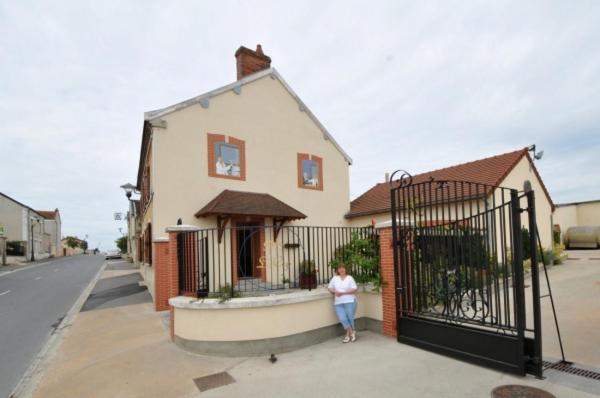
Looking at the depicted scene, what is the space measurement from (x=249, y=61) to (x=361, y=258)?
985cm

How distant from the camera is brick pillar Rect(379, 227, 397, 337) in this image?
634 cm

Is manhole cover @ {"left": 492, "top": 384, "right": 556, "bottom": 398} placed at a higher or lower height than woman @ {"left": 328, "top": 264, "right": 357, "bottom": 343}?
lower

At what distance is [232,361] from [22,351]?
4441 mm

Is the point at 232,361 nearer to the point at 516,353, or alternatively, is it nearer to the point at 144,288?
the point at 516,353

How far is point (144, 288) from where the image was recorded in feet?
46.9

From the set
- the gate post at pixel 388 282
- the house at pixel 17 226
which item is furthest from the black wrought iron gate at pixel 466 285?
the house at pixel 17 226

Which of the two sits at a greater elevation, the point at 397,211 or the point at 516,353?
the point at 397,211

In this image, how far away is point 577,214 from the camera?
84.6ft

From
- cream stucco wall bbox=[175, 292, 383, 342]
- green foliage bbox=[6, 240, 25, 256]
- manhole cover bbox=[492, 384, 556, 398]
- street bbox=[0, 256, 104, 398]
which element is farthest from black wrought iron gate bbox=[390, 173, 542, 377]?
green foliage bbox=[6, 240, 25, 256]

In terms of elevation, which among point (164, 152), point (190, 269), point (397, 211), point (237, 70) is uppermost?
point (237, 70)

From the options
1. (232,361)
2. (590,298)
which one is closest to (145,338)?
(232,361)

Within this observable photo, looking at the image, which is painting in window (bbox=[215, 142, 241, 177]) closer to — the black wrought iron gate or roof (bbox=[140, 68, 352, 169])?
roof (bbox=[140, 68, 352, 169])

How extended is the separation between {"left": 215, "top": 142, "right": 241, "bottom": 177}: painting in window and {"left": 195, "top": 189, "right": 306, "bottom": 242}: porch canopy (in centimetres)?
67

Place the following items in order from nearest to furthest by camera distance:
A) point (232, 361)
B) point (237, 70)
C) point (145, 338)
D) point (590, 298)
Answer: point (232, 361)
point (145, 338)
point (590, 298)
point (237, 70)
